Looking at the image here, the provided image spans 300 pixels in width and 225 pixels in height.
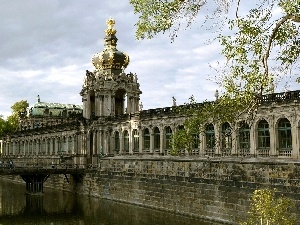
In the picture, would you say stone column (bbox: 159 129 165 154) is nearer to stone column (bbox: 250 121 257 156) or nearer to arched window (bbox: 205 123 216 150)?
arched window (bbox: 205 123 216 150)

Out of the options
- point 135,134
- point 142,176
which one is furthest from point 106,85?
point 142,176

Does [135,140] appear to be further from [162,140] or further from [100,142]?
[100,142]

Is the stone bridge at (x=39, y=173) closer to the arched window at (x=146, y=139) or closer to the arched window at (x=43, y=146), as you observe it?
the arched window at (x=146, y=139)

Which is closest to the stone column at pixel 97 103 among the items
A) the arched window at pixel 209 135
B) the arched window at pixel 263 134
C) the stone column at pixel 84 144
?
the stone column at pixel 84 144

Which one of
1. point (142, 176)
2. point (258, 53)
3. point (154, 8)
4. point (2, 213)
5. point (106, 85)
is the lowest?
point (2, 213)

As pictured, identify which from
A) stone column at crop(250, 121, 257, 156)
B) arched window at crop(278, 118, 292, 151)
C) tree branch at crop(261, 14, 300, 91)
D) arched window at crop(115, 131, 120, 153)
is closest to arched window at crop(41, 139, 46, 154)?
arched window at crop(115, 131, 120, 153)

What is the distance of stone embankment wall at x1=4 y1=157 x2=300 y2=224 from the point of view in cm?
2511

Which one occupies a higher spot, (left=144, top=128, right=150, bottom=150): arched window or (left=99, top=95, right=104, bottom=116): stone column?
(left=99, top=95, right=104, bottom=116): stone column

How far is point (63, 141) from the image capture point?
61719 mm

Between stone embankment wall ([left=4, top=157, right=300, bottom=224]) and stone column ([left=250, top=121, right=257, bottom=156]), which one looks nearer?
stone embankment wall ([left=4, top=157, right=300, bottom=224])

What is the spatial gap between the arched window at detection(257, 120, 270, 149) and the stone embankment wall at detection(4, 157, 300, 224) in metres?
2.37

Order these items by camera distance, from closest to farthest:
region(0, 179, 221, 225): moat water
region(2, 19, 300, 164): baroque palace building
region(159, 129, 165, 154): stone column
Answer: region(0, 179, 221, 225): moat water < region(2, 19, 300, 164): baroque palace building < region(159, 129, 165, 154): stone column

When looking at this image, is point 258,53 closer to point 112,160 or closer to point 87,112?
point 112,160

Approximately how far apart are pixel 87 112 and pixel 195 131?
4450 centimetres
